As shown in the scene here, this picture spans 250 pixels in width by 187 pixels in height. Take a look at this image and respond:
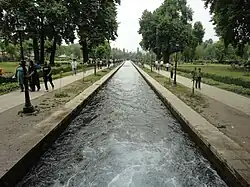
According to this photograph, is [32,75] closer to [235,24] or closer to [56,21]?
[56,21]

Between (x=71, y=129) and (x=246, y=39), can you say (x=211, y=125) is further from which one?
(x=246, y=39)

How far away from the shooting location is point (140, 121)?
1052 cm

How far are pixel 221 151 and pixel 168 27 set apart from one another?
5037 cm

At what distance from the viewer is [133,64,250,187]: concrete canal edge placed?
5.15 m

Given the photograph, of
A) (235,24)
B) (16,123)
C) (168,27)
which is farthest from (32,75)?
(168,27)

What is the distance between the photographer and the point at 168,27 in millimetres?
54312

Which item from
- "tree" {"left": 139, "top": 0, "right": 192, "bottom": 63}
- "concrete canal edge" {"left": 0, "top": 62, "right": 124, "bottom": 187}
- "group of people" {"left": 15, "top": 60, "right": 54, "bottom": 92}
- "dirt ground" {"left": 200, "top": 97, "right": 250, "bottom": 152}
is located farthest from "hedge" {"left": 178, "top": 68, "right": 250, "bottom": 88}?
"tree" {"left": 139, "top": 0, "right": 192, "bottom": 63}

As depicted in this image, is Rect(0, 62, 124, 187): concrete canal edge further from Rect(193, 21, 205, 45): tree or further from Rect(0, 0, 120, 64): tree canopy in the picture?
Rect(193, 21, 205, 45): tree

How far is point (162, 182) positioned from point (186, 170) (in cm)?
88

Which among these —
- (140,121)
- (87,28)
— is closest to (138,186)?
(140,121)

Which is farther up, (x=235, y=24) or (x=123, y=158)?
(x=235, y=24)

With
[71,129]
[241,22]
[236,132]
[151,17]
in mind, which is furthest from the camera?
[151,17]

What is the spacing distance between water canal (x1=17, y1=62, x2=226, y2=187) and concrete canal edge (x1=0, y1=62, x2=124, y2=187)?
160mm

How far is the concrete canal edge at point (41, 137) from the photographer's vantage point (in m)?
5.23
